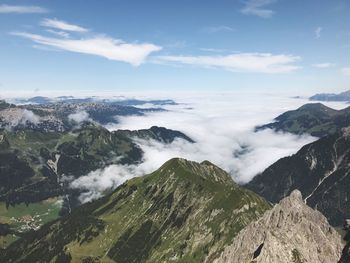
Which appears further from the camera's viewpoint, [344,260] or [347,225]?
[347,225]
